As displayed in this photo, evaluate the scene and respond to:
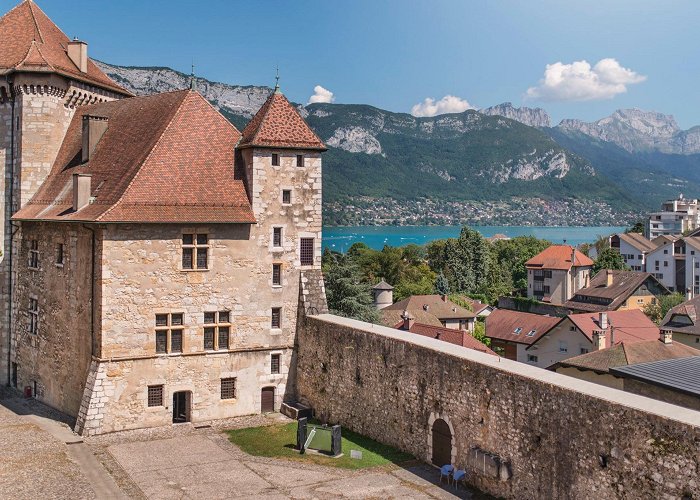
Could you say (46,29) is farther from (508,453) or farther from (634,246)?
(634,246)

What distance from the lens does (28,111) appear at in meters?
30.5

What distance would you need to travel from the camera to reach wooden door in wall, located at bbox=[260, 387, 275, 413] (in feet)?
92.2

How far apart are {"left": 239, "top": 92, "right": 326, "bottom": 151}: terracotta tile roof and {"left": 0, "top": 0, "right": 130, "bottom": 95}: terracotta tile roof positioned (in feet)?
30.2

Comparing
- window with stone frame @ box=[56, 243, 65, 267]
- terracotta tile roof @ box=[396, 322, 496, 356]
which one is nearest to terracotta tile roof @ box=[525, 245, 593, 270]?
terracotta tile roof @ box=[396, 322, 496, 356]

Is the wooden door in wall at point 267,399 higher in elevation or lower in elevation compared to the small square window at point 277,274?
lower

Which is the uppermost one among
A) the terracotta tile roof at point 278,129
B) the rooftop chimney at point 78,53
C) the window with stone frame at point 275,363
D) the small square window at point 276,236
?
the rooftop chimney at point 78,53

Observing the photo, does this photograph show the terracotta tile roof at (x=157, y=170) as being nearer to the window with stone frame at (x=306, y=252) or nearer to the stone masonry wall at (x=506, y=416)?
the window with stone frame at (x=306, y=252)

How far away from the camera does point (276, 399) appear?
92.8 ft

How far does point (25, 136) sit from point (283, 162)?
38.0ft

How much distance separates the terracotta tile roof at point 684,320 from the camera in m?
53.3

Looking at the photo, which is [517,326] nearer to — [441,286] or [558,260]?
[441,286]

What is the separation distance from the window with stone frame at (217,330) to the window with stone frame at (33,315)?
8.32 metres

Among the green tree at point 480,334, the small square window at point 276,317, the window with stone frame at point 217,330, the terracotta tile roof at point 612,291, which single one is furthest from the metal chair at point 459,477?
the terracotta tile roof at point 612,291

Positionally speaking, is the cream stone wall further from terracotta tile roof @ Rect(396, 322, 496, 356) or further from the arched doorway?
terracotta tile roof @ Rect(396, 322, 496, 356)
